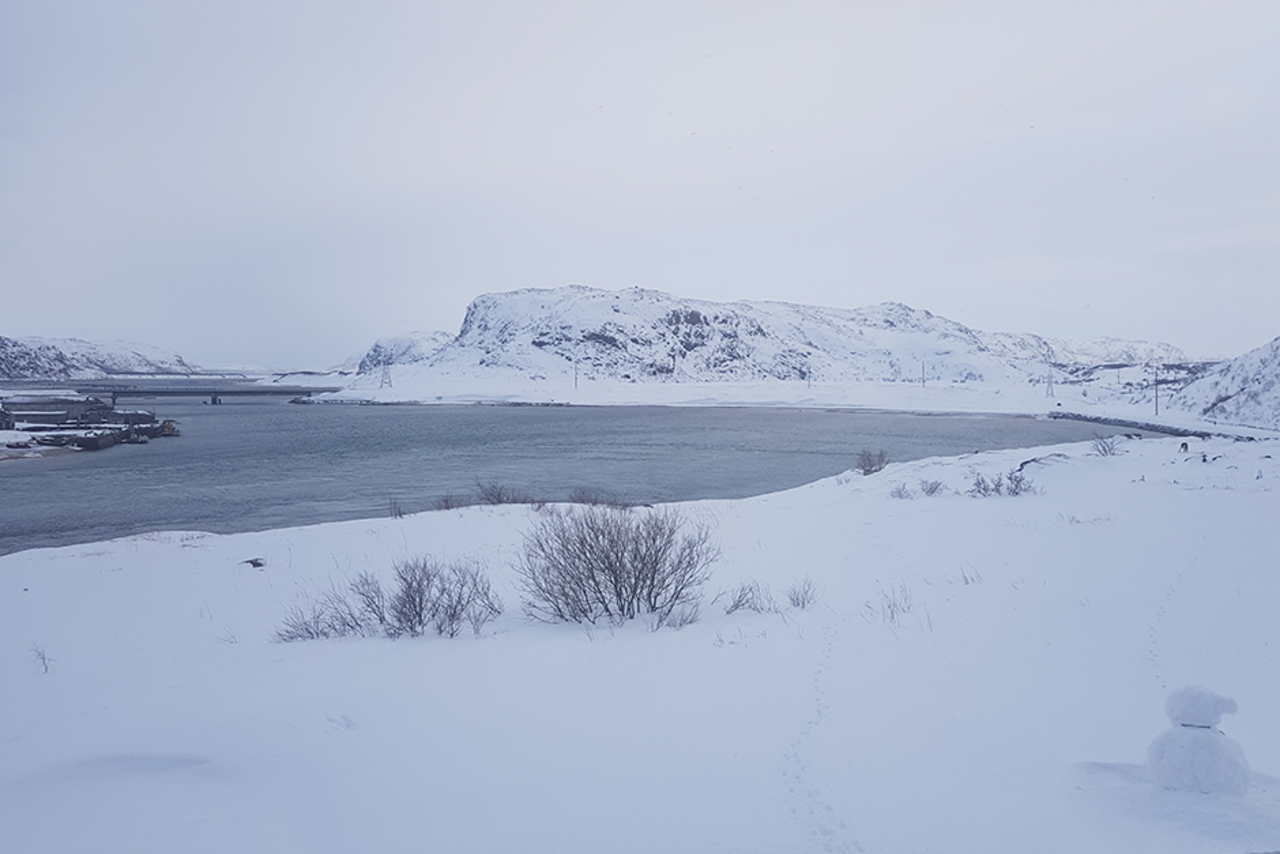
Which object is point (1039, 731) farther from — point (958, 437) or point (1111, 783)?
point (958, 437)

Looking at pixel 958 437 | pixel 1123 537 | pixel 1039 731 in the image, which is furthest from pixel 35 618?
pixel 958 437

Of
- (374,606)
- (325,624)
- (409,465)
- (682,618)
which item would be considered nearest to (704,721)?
(682,618)

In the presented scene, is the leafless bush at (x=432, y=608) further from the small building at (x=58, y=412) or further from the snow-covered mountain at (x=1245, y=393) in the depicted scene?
the small building at (x=58, y=412)

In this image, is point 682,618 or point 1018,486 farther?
point 1018,486

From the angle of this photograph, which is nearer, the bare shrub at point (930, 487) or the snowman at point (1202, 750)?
the snowman at point (1202, 750)

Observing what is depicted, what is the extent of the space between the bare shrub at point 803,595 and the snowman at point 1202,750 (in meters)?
4.17

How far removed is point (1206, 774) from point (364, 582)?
779 cm

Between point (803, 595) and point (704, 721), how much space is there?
11.6ft

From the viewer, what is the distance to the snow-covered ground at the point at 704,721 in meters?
3.62

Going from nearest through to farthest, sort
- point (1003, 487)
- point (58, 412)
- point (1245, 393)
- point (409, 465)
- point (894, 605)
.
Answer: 1. point (894, 605)
2. point (1003, 487)
3. point (409, 465)
4. point (1245, 393)
5. point (58, 412)

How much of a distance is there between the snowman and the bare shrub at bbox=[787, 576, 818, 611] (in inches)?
164

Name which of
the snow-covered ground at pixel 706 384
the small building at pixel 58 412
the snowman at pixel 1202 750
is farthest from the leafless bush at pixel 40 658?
the small building at pixel 58 412

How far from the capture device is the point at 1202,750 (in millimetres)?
3525

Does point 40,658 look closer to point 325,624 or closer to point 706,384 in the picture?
point 325,624
